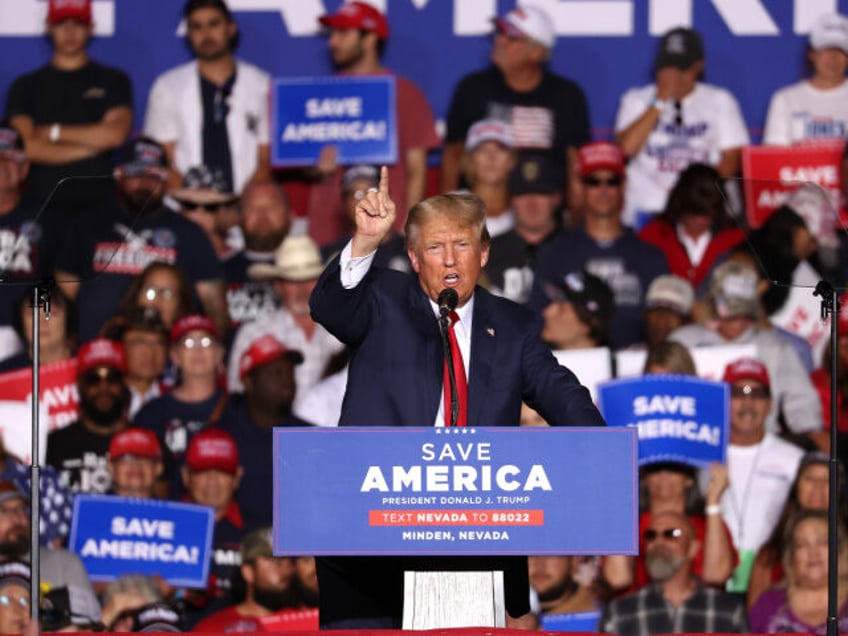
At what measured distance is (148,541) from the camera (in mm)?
6895

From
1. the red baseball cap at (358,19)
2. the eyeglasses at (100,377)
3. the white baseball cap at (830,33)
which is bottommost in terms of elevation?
the eyeglasses at (100,377)

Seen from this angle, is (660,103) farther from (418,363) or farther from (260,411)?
(418,363)

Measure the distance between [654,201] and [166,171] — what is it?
7.33 feet

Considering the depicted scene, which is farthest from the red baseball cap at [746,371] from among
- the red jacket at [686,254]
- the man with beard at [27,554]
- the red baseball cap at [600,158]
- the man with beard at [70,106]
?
the man with beard at [70,106]

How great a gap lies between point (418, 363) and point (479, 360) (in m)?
0.13

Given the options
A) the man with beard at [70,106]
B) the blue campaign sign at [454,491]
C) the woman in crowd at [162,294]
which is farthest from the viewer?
the man with beard at [70,106]

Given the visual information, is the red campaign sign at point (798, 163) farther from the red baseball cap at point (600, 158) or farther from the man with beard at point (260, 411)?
the man with beard at point (260, 411)

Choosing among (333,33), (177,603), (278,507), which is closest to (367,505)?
(278,507)

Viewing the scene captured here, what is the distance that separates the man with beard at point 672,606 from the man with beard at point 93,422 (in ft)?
6.96

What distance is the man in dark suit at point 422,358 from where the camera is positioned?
12.6 feet

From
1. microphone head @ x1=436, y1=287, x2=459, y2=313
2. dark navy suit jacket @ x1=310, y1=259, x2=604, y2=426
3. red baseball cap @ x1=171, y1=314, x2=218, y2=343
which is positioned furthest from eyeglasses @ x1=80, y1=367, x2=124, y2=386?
microphone head @ x1=436, y1=287, x2=459, y2=313

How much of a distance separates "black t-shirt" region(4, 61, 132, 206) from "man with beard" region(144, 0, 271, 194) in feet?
0.64

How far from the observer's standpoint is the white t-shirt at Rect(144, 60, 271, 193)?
332 inches

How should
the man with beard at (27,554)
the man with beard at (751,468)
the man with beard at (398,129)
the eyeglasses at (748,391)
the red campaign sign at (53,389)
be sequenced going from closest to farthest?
the man with beard at (27,554) < the man with beard at (751,468) < the eyeglasses at (748,391) < the red campaign sign at (53,389) < the man with beard at (398,129)
